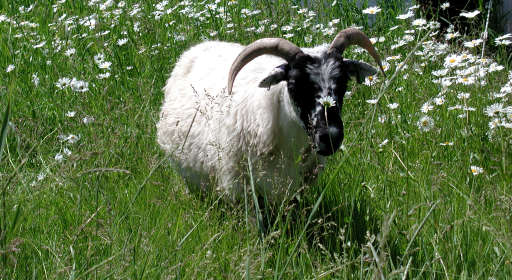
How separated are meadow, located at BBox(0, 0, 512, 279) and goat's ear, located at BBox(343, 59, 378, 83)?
0.87 feet

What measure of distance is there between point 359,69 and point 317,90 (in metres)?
0.53

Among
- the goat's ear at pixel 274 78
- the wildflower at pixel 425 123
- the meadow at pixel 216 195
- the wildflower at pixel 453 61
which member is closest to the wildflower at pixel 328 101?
the meadow at pixel 216 195

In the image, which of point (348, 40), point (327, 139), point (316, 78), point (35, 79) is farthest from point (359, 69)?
point (35, 79)

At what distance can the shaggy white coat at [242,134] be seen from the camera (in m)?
3.87

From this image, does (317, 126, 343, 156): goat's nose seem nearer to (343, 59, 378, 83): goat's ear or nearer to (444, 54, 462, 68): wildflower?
(343, 59, 378, 83): goat's ear

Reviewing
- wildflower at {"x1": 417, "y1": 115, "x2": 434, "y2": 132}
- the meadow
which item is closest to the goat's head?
the meadow

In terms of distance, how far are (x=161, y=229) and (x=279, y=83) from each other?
1.45 m

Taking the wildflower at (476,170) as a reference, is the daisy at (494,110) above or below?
above

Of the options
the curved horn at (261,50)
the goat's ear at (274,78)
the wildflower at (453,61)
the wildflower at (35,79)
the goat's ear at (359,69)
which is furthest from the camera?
the wildflower at (35,79)

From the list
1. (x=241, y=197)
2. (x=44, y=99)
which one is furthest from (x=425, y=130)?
(x=44, y=99)

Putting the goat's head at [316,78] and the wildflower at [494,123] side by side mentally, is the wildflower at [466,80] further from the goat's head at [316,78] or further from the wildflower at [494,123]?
the goat's head at [316,78]

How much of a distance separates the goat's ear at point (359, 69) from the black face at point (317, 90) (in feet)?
0.64

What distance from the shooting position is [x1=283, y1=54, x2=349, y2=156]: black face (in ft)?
11.2

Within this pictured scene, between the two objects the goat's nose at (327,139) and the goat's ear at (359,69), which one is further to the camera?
the goat's ear at (359,69)
